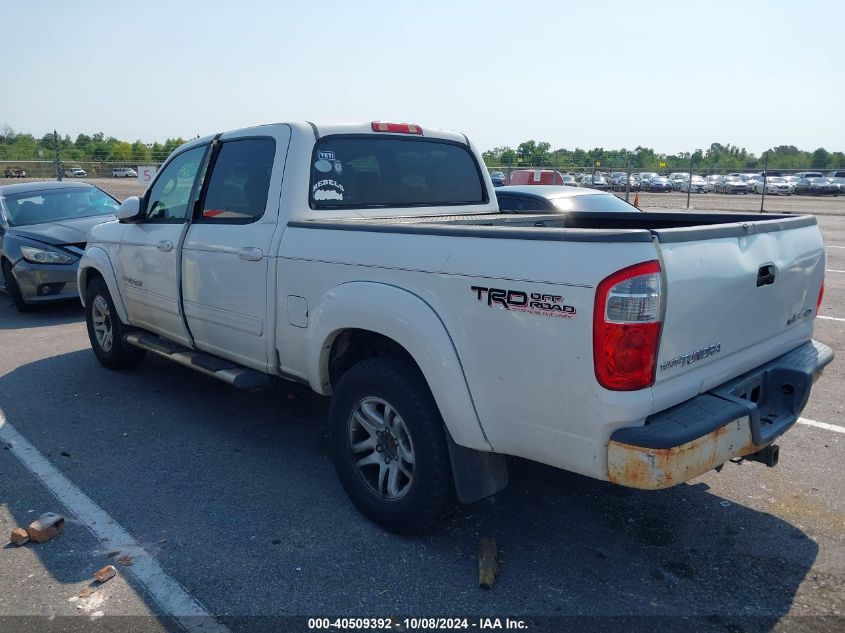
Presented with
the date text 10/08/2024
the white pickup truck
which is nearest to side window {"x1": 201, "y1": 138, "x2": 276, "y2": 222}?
the white pickup truck

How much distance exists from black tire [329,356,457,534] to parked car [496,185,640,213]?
4.98 meters

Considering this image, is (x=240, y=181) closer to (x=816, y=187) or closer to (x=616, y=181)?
(x=616, y=181)

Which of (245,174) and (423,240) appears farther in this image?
(245,174)

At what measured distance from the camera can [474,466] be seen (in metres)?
3.19

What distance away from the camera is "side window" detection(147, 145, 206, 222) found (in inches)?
199

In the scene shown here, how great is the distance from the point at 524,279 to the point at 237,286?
2206mm

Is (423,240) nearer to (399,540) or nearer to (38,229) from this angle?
(399,540)

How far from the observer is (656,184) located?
38.4m

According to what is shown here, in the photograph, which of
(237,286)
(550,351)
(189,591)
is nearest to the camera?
(550,351)

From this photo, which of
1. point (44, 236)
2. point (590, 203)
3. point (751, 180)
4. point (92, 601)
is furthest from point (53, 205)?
point (751, 180)

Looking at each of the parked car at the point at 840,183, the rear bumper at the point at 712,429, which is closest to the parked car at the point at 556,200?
the rear bumper at the point at 712,429

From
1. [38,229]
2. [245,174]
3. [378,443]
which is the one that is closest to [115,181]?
[38,229]

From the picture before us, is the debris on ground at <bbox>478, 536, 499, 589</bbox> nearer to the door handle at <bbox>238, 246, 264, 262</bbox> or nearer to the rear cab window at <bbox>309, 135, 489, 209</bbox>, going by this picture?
the door handle at <bbox>238, 246, 264, 262</bbox>

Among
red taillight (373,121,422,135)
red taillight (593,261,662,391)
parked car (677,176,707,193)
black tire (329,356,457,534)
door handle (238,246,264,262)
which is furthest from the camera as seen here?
parked car (677,176,707,193)
